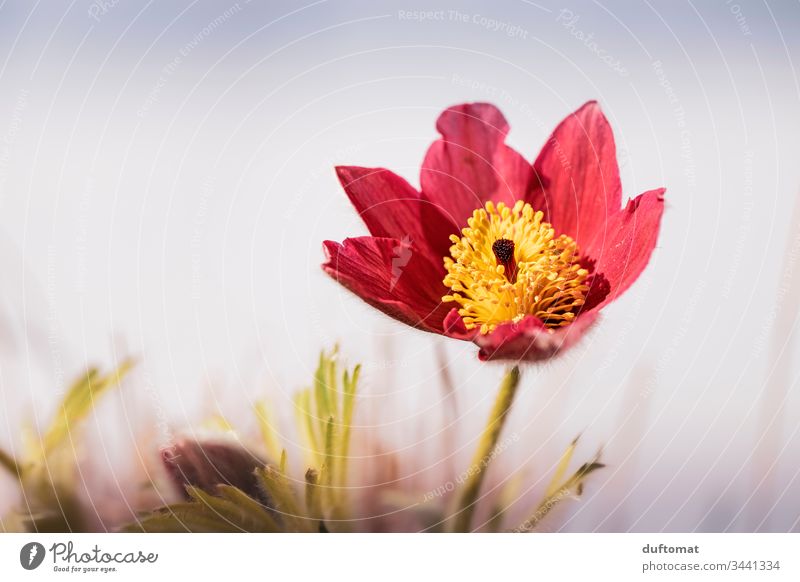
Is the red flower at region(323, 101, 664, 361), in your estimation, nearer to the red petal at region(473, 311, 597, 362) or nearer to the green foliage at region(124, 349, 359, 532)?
the red petal at region(473, 311, 597, 362)

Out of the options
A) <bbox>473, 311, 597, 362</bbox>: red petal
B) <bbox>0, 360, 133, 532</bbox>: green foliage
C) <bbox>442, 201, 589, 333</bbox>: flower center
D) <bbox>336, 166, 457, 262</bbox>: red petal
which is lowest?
<bbox>0, 360, 133, 532</bbox>: green foliage

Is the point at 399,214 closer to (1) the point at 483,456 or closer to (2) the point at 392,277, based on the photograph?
(2) the point at 392,277

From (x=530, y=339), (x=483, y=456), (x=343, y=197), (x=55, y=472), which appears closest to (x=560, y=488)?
(x=483, y=456)

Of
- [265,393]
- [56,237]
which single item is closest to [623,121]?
[265,393]

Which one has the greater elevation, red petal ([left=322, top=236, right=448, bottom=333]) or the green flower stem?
red petal ([left=322, top=236, right=448, bottom=333])

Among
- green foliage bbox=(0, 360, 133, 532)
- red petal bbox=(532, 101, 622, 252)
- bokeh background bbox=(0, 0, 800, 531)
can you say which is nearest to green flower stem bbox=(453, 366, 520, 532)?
bokeh background bbox=(0, 0, 800, 531)

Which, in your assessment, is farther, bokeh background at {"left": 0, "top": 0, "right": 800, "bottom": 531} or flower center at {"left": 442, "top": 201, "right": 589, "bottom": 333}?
bokeh background at {"left": 0, "top": 0, "right": 800, "bottom": 531}

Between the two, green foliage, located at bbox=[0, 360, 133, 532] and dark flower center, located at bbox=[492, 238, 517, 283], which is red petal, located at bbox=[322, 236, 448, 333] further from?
green foliage, located at bbox=[0, 360, 133, 532]

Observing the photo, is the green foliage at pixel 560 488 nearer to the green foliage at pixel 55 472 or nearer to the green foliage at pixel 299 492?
the green foliage at pixel 299 492
